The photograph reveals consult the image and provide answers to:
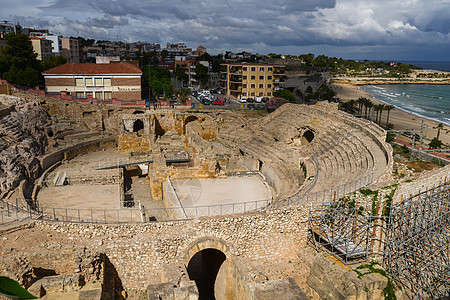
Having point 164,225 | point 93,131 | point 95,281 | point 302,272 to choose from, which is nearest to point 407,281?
point 302,272

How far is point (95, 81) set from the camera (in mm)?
45094

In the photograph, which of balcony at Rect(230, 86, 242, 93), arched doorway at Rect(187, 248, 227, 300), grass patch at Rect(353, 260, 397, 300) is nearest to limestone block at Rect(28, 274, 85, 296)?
arched doorway at Rect(187, 248, 227, 300)

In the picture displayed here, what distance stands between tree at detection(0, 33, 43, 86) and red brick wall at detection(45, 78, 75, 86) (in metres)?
1.09

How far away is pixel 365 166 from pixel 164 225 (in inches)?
478

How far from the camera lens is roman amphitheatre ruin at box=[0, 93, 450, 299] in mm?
14922

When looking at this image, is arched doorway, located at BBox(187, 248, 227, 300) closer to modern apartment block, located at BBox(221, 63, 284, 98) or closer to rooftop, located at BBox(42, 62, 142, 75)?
rooftop, located at BBox(42, 62, 142, 75)

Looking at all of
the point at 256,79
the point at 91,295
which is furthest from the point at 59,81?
the point at 91,295

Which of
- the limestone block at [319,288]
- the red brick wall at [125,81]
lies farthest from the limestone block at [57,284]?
the red brick wall at [125,81]

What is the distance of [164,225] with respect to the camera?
16.1 metres

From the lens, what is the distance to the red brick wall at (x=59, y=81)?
144 feet

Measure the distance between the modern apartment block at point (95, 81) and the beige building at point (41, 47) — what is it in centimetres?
2610

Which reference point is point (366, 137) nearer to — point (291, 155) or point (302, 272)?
point (291, 155)

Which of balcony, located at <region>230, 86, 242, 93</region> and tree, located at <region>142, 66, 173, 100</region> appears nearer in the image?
tree, located at <region>142, 66, 173, 100</region>

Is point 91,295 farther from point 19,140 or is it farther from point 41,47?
point 41,47
